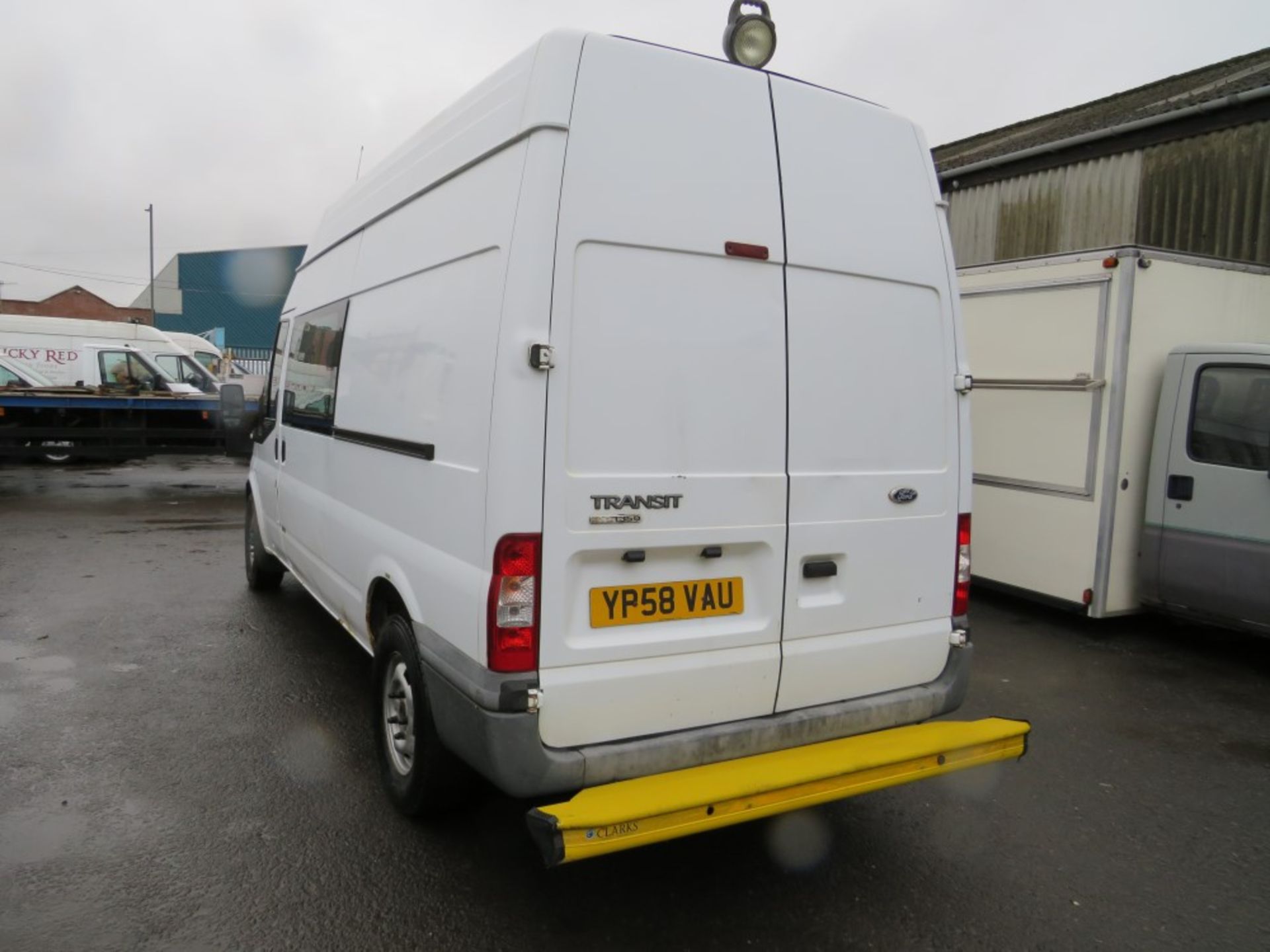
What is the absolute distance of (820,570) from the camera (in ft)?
10.4

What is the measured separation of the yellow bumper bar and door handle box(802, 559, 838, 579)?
1.93 feet

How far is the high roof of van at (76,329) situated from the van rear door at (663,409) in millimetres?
18997

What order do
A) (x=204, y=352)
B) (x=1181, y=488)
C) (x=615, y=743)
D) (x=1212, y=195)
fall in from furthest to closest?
(x=204, y=352) < (x=1212, y=195) < (x=1181, y=488) < (x=615, y=743)

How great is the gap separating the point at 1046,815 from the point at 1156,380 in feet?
12.7

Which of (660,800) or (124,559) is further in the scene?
(124,559)

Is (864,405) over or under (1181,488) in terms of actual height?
over

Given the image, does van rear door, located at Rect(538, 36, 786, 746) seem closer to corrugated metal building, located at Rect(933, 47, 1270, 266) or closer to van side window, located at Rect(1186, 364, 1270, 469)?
van side window, located at Rect(1186, 364, 1270, 469)

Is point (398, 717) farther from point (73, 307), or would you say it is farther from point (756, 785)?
point (73, 307)

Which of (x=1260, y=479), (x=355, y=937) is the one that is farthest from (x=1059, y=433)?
(x=355, y=937)

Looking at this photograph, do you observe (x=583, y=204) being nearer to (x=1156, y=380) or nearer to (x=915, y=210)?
(x=915, y=210)

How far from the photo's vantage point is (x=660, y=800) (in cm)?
259

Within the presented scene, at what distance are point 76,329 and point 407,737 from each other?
18840 mm

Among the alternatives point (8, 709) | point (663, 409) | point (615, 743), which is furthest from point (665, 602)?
point (8, 709)

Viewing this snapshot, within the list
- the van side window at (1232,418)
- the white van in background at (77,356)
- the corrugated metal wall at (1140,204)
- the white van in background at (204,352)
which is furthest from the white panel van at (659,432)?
the white van in background at (204,352)
